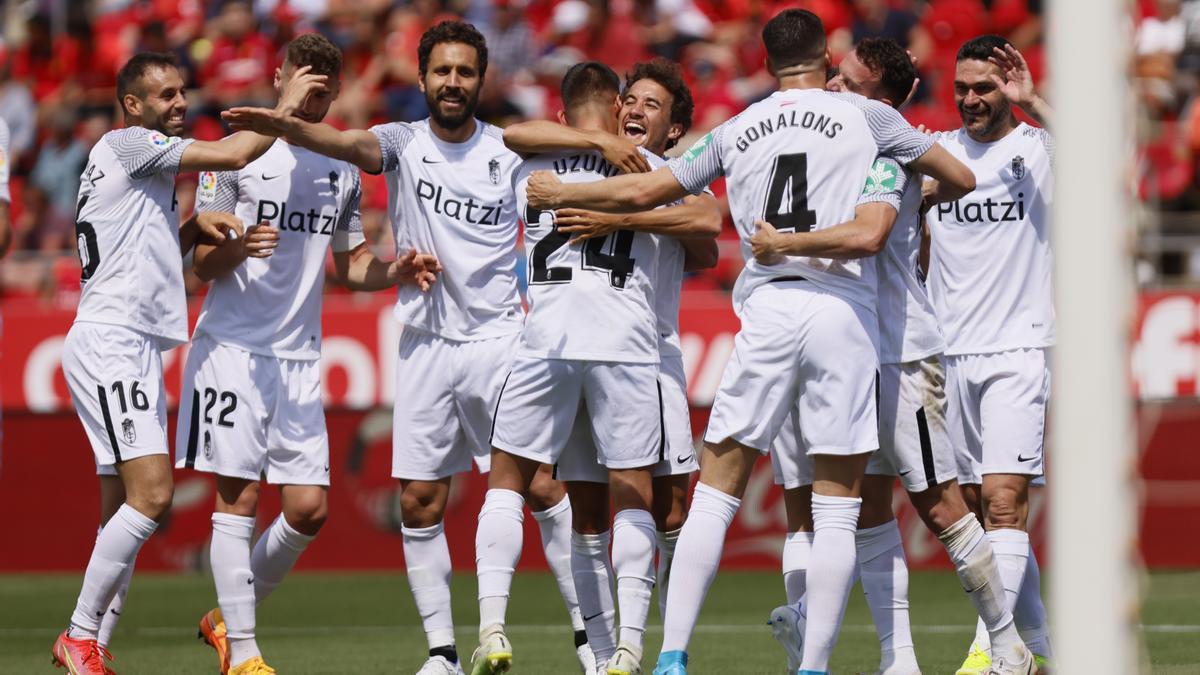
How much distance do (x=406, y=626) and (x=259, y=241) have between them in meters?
3.84

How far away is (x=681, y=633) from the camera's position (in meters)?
6.04

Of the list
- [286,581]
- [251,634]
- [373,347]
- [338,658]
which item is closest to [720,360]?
[373,347]

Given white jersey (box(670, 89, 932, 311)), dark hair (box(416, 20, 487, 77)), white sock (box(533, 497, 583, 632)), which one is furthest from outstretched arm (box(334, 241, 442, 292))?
white jersey (box(670, 89, 932, 311))

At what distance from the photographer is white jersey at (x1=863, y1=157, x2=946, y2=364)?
22.0 feet

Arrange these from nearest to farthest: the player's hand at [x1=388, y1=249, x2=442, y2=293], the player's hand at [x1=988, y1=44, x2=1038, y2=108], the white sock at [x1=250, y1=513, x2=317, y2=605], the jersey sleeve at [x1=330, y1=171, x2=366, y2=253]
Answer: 1. the player's hand at [x1=988, y1=44, x2=1038, y2=108]
2. the player's hand at [x1=388, y1=249, x2=442, y2=293]
3. the white sock at [x1=250, y1=513, x2=317, y2=605]
4. the jersey sleeve at [x1=330, y1=171, x2=366, y2=253]

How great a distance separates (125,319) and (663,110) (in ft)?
8.39

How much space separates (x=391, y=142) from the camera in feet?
24.2

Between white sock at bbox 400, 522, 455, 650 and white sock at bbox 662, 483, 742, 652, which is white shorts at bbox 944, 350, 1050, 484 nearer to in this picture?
white sock at bbox 662, 483, 742, 652

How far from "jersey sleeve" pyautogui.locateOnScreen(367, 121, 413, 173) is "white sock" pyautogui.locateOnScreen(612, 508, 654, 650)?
196 centimetres

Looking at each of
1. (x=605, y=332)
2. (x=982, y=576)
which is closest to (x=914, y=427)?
(x=982, y=576)

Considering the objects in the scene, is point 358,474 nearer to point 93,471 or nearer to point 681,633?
point 93,471

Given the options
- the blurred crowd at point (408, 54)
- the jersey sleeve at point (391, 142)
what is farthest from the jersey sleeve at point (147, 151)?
the blurred crowd at point (408, 54)

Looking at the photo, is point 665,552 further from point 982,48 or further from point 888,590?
point 982,48

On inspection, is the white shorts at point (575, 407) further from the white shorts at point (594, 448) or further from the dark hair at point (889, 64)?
the dark hair at point (889, 64)
